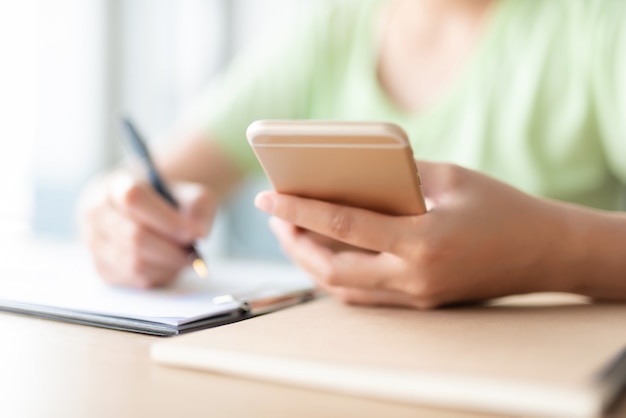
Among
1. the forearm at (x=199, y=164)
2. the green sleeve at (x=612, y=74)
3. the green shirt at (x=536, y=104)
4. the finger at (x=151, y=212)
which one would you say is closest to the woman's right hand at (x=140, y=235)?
the finger at (x=151, y=212)

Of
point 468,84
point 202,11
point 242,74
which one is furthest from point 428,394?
point 202,11

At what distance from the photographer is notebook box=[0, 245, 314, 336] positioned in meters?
0.50

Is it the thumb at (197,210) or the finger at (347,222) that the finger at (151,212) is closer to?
the thumb at (197,210)

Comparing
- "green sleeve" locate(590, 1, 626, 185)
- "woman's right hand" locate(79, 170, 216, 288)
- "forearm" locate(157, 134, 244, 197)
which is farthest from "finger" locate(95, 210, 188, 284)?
"green sleeve" locate(590, 1, 626, 185)

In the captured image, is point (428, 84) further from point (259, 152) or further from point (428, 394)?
point (428, 394)

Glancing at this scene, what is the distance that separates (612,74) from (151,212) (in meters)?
0.59

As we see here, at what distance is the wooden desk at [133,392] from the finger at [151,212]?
25cm

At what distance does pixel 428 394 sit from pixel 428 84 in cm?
74

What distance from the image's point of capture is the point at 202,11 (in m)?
1.99

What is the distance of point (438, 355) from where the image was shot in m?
0.37

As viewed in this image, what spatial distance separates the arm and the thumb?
16cm

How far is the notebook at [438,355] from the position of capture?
31cm

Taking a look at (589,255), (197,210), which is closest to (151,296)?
(197,210)

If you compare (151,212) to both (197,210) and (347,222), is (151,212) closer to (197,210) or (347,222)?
(197,210)
